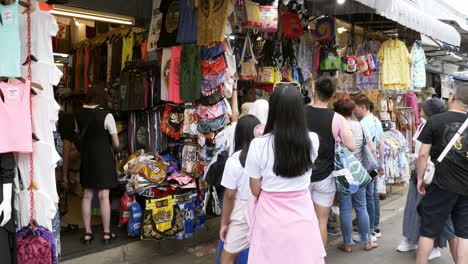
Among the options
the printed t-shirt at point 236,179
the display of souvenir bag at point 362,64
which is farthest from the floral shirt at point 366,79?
the printed t-shirt at point 236,179

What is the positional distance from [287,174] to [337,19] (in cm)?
580

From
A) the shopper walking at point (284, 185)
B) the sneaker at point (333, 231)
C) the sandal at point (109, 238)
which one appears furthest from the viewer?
the sneaker at point (333, 231)

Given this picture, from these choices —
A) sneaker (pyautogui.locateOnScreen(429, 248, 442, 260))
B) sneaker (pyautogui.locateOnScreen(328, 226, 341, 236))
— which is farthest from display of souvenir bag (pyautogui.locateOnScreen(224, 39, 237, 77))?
sneaker (pyautogui.locateOnScreen(429, 248, 442, 260))

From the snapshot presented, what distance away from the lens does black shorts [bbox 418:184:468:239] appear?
4.14 meters

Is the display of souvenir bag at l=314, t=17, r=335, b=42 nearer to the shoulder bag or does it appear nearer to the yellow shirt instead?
the yellow shirt

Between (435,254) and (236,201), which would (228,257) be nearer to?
(236,201)

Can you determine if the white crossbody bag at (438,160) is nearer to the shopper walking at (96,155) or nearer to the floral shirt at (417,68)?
the shopper walking at (96,155)

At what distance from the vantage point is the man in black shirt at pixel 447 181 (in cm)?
409

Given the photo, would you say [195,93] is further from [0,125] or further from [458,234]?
[458,234]

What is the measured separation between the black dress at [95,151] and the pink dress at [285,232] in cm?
304

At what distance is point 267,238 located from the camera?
2939mm

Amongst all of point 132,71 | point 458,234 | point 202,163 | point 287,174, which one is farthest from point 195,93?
point 458,234

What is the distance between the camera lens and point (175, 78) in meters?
5.81

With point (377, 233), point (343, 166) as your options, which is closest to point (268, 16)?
point (343, 166)
